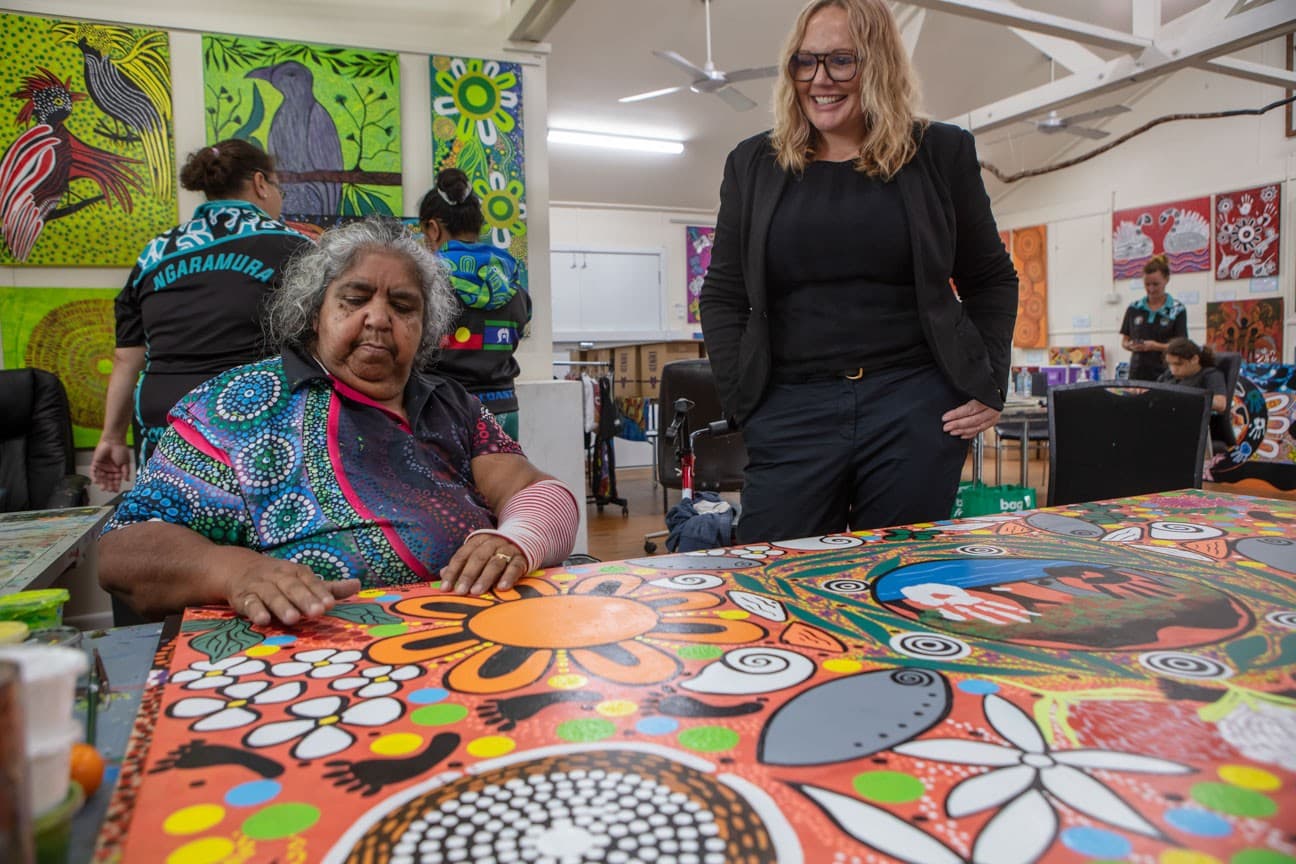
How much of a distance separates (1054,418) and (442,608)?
1852 mm

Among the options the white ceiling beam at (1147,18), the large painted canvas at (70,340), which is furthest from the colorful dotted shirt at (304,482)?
the white ceiling beam at (1147,18)

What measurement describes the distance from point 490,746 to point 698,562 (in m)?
0.56

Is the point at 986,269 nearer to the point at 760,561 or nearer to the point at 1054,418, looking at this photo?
the point at 1054,418

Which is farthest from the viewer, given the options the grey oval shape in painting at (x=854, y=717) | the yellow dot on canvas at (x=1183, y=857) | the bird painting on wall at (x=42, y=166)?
the bird painting on wall at (x=42, y=166)

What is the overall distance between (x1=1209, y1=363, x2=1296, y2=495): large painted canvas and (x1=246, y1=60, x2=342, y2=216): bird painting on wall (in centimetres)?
508

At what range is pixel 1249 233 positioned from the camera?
776 centimetres

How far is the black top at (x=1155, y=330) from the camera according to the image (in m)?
6.27

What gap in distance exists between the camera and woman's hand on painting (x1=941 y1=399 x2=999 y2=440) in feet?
5.03

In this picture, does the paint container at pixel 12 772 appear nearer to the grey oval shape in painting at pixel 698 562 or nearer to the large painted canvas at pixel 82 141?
the grey oval shape in painting at pixel 698 562

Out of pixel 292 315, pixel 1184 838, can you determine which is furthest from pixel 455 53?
pixel 1184 838

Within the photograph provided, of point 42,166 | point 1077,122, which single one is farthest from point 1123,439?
point 1077,122

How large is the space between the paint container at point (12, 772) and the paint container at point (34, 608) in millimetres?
560

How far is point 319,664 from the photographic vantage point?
2.36ft

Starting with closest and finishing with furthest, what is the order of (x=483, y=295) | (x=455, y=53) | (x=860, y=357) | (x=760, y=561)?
(x=760, y=561) < (x=860, y=357) < (x=483, y=295) < (x=455, y=53)
